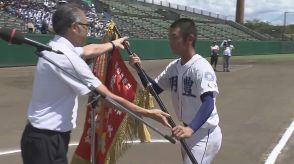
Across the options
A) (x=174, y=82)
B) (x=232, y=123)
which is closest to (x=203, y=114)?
(x=174, y=82)

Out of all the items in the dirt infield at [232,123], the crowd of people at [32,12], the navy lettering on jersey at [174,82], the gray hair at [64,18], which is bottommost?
the dirt infield at [232,123]

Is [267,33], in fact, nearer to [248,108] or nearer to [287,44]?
[287,44]

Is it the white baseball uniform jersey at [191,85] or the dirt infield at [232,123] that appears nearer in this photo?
the white baseball uniform jersey at [191,85]

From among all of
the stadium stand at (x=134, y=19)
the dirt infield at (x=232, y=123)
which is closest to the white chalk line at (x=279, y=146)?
the dirt infield at (x=232, y=123)

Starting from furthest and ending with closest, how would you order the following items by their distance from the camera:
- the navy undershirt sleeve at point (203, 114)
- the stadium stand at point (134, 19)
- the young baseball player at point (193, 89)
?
the stadium stand at point (134, 19) < the young baseball player at point (193, 89) < the navy undershirt sleeve at point (203, 114)

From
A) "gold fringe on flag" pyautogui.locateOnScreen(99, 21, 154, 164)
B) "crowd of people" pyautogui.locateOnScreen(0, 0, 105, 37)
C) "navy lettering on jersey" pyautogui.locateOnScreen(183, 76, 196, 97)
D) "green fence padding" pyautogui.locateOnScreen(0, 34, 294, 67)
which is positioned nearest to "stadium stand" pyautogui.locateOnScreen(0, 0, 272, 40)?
"crowd of people" pyautogui.locateOnScreen(0, 0, 105, 37)

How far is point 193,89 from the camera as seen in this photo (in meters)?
4.27

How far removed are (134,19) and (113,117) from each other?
4625 centimetres

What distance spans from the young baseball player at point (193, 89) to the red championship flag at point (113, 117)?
405 mm

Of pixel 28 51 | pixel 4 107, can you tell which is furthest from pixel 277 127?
pixel 28 51

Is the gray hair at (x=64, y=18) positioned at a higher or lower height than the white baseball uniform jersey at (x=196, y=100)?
higher

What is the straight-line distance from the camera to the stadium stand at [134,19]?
30.8 meters

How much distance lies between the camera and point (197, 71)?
14.0 ft

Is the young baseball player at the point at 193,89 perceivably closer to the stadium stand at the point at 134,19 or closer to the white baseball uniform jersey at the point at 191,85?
the white baseball uniform jersey at the point at 191,85
